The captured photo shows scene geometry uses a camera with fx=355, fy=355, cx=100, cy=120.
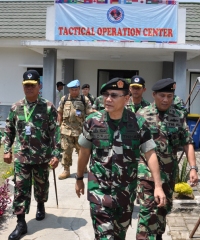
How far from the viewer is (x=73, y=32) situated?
372 inches

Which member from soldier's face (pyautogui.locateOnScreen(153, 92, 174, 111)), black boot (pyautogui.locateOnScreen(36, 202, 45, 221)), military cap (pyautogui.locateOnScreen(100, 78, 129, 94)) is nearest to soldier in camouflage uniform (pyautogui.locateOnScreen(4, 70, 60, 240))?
black boot (pyautogui.locateOnScreen(36, 202, 45, 221))

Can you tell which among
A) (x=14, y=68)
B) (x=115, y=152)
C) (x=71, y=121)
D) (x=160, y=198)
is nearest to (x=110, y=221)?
(x=160, y=198)

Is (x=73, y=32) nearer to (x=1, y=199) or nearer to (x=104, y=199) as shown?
(x=1, y=199)

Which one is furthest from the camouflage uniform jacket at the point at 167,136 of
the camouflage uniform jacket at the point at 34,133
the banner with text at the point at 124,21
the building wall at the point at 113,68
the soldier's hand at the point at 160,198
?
the building wall at the point at 113,68

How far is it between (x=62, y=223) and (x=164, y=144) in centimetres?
182

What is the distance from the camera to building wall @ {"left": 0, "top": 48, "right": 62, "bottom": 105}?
12883 millimetres

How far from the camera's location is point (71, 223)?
4453 mm

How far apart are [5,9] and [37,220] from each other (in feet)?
38.9

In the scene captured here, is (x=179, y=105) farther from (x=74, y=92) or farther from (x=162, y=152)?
(x=74, y=92)

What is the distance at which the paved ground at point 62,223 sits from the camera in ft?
13.3

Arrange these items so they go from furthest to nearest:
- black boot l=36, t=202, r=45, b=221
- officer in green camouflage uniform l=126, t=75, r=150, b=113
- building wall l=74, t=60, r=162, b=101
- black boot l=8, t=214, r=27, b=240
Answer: building wall l=74, t=60, r=162, b=101 → officer in green camouflage uniform l=126, t=75, r=150, b=113 → black boot l=36, t=202, r=45, b=221 → black boot l=8, t=214, r=27, b=240

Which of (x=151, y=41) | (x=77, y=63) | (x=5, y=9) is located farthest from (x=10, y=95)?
(x=151, y=41)

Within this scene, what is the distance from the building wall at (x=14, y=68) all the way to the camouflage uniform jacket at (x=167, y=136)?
32.3ft

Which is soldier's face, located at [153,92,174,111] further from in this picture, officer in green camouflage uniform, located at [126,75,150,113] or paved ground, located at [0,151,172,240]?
paved ground, located at [0,151,172,240]
